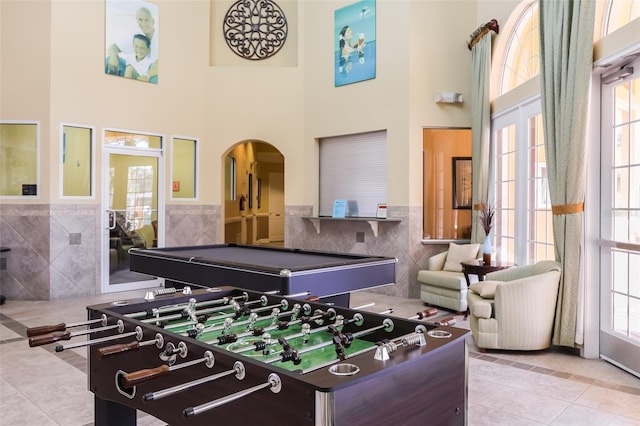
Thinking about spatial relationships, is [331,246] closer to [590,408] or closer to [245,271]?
[245,271]

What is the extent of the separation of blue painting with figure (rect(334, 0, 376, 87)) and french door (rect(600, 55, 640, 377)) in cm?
380

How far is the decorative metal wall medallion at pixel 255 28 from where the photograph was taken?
8.30m

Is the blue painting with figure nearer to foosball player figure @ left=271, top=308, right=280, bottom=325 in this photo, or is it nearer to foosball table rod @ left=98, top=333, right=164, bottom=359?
foosball player figure @ left=271, top=308, right=280, bottom=325

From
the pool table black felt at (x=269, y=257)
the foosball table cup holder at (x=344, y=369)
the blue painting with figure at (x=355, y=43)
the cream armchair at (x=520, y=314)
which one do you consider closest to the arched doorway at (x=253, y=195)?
the blue painting with figure at (x=355, y=43)

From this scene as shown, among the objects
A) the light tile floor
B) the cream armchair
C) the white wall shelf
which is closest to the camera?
the light tile floor

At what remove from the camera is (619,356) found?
3857 mm

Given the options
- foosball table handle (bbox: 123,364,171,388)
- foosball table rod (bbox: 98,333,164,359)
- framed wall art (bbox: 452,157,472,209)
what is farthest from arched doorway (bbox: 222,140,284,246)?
foosball table handle (bbox: 123,364,171,388)

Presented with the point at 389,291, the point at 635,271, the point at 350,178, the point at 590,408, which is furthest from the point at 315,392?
the point at 350,178

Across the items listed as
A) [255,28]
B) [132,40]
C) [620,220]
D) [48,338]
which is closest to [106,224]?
[132,40]

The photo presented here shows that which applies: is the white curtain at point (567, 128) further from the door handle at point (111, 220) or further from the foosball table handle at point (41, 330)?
the door handle at point (111, 220)

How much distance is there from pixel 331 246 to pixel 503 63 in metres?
3.68

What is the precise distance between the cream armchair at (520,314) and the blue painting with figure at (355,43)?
13.5 ft

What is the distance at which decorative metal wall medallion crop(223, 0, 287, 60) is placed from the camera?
8.30m

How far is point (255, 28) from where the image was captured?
8328 millimetres
